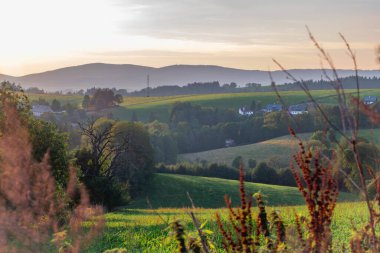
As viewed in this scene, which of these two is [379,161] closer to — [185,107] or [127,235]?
[127,235]

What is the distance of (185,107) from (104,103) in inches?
864

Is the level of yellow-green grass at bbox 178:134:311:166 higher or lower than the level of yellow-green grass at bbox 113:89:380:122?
lower

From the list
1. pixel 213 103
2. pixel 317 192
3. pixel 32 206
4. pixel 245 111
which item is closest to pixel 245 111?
pixel 245 111

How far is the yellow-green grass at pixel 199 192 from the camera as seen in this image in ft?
195

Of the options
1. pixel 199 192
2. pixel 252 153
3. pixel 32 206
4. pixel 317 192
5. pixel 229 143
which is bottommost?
pixel 199 192

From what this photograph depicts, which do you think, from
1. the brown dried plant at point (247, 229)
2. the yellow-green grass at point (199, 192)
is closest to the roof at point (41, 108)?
the yellow-green grass at point (199, 192)

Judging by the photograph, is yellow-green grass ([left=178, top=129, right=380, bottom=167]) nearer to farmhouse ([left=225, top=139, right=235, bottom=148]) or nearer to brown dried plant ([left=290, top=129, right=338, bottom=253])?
farmhouse ([left=225, top=139, right=235, bottom=148])

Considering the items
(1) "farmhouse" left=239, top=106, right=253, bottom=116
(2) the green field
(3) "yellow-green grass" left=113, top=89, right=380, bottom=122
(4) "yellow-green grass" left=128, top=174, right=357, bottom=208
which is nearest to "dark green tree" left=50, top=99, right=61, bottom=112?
(2) the green field

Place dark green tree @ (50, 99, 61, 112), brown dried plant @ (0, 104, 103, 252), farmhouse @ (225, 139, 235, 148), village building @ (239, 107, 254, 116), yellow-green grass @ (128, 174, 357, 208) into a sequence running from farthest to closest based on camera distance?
1. dark green tree @ (50, 99, 61, 112)
2. village building @ (239, 107, 254, 116)
3. farmhouse @ (225, 139, 235, 148)
4. yellow-green grass @ (128, 174, 357, 208)
5. brown dried plant @ (0, 104, 103, 252)

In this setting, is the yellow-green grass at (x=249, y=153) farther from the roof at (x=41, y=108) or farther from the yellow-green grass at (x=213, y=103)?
the roof at (x=41, y=108)

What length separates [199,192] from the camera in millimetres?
64688

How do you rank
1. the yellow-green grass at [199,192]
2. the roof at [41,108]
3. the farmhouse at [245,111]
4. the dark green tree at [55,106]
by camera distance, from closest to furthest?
1. the yellow-green grass at [199,192]
2. the roof at [41,108]
3. the farmhouse at [245,111]
4. the dark green tree at [55,106]

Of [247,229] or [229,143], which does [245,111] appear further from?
[247,229]

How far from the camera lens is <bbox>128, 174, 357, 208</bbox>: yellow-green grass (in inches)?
2336
